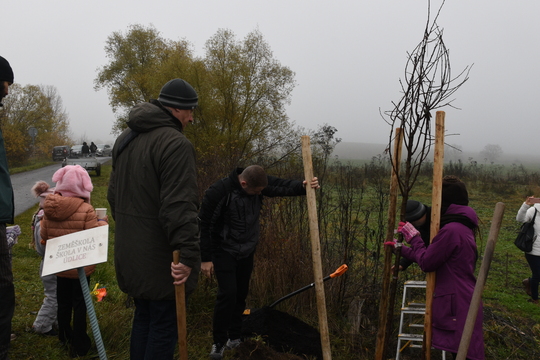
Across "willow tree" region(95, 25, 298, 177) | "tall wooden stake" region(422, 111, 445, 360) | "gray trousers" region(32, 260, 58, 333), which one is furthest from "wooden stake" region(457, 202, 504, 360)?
"willow tree" region(95, 25, 298, 177)

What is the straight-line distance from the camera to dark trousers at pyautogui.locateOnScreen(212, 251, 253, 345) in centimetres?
347

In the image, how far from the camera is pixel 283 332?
3.89 meters

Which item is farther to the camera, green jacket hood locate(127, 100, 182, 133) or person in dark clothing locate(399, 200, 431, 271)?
person in dark clothing locate(399, 200, 431, 271)

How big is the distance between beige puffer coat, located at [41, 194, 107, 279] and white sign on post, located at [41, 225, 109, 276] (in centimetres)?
75

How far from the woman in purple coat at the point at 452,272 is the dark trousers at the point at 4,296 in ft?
7.99

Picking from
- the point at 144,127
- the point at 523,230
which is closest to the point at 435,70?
the point at 144,127

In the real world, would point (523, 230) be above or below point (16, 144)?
below

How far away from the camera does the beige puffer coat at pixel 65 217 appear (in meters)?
3.17

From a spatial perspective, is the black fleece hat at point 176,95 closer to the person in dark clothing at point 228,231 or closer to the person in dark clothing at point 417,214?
the person in dark clothing at point 228,231

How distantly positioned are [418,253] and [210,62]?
2498 centimetres

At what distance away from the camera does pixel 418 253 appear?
2.86 metres

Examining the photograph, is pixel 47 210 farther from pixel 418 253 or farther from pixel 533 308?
pixel 533 308

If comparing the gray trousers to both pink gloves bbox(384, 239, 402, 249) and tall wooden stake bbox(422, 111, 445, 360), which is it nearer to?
pink gloves bbox(384, 239, 402, 249)

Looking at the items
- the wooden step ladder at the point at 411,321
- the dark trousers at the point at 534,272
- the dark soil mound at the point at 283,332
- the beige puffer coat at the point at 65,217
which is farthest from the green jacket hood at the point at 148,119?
the dark trousers at the point at 534,272
